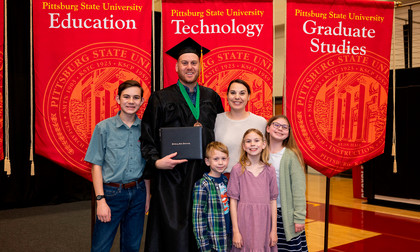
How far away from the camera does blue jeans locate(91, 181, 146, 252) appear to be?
2.45m

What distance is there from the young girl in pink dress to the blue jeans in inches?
24.9

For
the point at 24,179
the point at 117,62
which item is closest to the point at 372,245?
the point at 117,62

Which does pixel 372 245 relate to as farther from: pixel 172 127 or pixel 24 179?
pixel 24 179

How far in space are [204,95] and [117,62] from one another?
0.89 metres

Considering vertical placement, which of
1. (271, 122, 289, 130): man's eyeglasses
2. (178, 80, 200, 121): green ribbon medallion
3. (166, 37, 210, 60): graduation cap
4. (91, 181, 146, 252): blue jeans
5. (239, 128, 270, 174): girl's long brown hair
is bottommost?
(91, 181, 146, 252): blue jeans

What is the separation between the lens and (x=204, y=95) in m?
2.60

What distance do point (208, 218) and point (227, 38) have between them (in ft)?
5.23

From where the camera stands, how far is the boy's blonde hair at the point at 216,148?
2.29 meters

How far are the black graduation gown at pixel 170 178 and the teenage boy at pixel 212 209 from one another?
135mm

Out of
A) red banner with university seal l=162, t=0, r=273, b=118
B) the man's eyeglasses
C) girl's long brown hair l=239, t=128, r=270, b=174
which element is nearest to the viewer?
girl's long brown hair l=239, t=128, r=270, b=174

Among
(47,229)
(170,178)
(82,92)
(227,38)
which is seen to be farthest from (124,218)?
(47,229)

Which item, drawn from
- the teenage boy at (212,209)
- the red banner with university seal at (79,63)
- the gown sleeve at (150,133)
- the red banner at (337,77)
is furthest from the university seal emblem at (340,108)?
the red banner with university seal at (79,63)

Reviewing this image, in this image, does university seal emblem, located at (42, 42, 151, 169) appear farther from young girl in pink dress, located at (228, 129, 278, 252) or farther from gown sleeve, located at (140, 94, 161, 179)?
young girl in pink dress, located at (228, 129, 278, 252)

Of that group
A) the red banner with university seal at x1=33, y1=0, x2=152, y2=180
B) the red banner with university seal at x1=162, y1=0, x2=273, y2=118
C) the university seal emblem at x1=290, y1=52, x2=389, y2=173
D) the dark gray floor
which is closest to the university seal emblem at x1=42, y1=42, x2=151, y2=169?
the red banner with university seal at x1=33, y1=0, x2=152, y2=180
